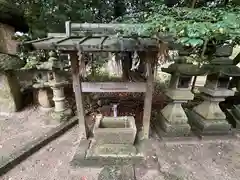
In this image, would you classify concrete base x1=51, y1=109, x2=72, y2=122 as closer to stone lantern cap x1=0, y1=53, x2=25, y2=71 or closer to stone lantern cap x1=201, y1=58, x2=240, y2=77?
stone lantern cap x1=0, y1=53, x2=25, y2=71

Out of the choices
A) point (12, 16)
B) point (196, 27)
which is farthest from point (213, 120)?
point (12, 16)

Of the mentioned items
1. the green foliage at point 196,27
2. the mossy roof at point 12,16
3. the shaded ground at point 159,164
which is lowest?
the shaded ground at point 159,164

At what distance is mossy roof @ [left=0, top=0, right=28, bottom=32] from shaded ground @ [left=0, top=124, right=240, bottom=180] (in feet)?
9.58

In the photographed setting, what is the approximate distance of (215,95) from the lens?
325 cm

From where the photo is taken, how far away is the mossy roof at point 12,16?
3.68 meters

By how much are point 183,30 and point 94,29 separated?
1985 mm

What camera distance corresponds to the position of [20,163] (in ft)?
9.16

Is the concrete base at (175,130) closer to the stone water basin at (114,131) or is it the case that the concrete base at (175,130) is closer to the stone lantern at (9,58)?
the stone water basin at (114,131)

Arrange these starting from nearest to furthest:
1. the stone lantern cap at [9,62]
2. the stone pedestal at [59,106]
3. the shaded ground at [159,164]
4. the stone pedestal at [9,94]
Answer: the shaded ground at [159,164] < the stone lantern cap at [9,62] < the stone pedestal at [59,106] < the stone pedestal at [9,94]

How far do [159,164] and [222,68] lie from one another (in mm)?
1987

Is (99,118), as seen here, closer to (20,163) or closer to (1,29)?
(20,163)

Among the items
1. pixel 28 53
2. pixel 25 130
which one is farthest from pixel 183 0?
pixel 25 130

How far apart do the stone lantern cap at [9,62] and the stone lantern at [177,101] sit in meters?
3.25

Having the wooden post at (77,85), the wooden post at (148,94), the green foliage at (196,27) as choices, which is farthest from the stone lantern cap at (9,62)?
the wooden post at (148,94)
